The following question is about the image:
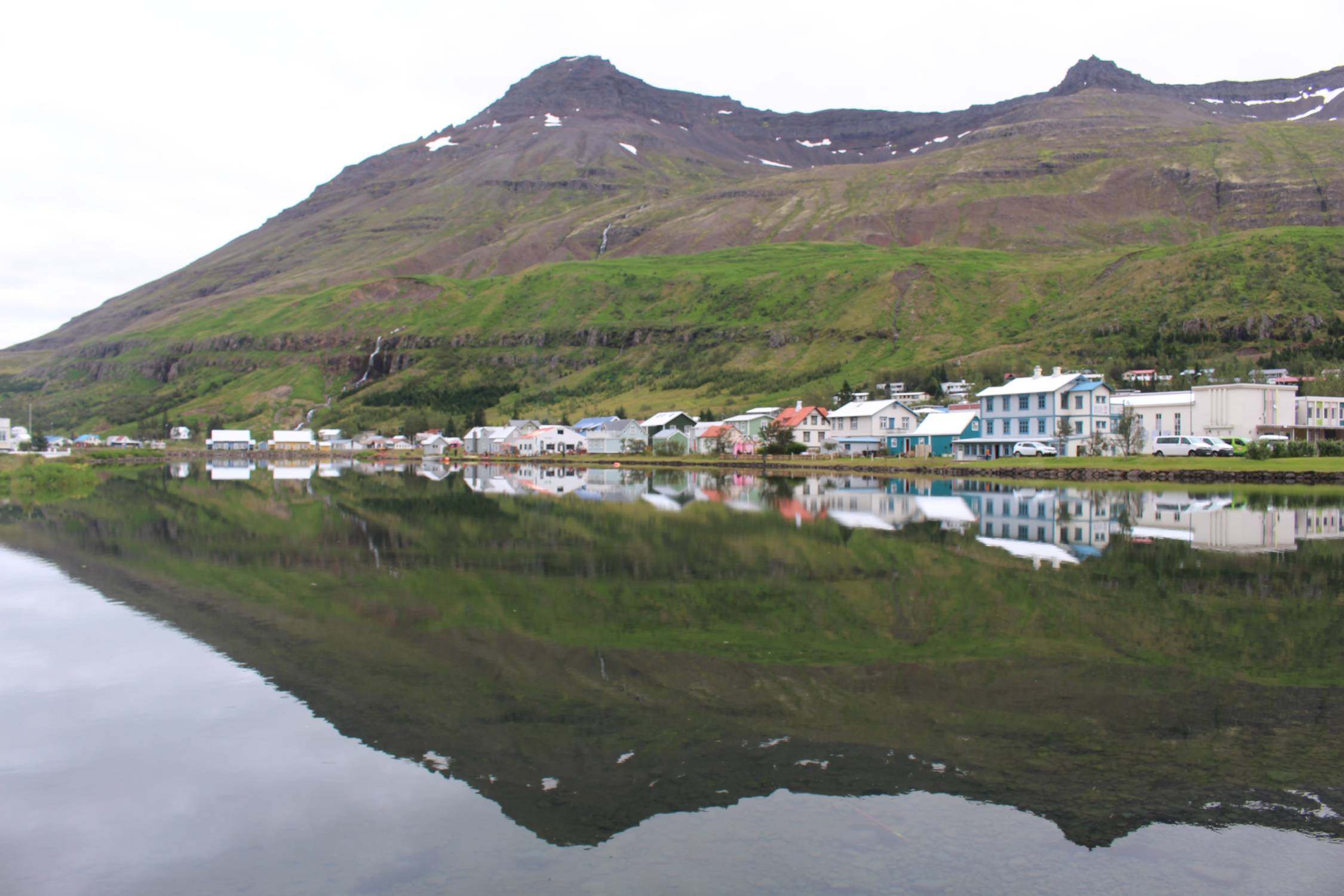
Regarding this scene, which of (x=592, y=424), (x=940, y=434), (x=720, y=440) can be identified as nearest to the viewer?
(x=940, y=434)

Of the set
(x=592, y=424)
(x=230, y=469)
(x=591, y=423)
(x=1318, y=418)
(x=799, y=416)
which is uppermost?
(x=799, y=416)

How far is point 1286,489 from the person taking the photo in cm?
4309

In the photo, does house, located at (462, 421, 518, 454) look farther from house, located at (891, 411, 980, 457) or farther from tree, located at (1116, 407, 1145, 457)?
tree, located at (1116, 407, 1145, 457)

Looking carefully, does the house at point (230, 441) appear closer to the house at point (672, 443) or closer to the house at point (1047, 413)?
the house at point (672, 443)

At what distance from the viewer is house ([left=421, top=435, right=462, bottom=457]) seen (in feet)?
448

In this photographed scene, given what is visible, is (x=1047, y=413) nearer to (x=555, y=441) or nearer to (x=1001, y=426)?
(x=1001, y=426)

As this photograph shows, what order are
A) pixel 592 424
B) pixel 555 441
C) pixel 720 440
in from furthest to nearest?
pixel 592 424, pixel 555 441, pixel 720 440

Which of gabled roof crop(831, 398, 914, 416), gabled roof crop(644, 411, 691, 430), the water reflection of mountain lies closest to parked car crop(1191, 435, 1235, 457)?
gabled roof crop(831, 398, 914, 416)

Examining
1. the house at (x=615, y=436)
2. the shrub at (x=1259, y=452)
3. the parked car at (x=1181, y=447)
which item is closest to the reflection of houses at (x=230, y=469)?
the house at (x=615, y=436)

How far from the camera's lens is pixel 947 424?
7650cm

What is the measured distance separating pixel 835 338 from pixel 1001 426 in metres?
90.5

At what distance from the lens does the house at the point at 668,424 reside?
11362 centimetres

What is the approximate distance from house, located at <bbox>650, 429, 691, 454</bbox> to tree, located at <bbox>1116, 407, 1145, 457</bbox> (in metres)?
45.9

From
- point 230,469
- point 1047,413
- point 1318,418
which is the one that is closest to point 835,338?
point 1047,413
